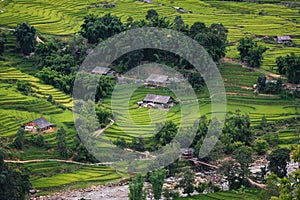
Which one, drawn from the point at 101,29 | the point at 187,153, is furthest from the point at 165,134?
the point at 101,29

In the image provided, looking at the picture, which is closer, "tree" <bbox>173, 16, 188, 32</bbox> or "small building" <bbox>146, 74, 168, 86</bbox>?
"small building" <bbox>146, 74, 168, 86</bbox>

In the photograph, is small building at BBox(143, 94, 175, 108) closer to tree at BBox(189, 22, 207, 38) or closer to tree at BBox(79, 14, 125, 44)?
tree at BBox(189, 22, 207, 38)

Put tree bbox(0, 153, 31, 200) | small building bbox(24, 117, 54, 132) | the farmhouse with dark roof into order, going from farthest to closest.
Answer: the farmhouse with dark roof
small building bbox(24, 117, 54, 132)
tree bbox(0, 153, 31, 200)

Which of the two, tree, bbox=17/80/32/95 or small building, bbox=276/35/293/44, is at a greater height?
small building, bbox=276/35/293/44

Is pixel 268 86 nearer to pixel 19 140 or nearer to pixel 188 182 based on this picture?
pixel 188 182

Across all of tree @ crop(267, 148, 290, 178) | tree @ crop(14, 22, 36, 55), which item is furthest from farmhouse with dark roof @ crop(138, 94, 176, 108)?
tree @ crop(14, 22, 36, 55)

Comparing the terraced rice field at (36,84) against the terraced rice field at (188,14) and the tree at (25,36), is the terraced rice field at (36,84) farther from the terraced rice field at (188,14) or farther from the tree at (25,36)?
the terraced rice field at (188,14)
